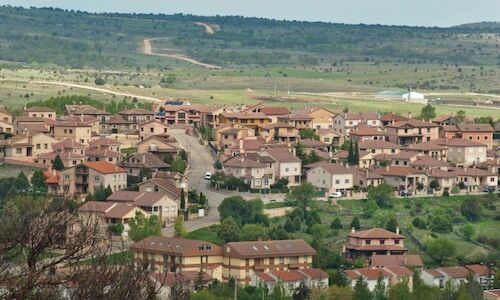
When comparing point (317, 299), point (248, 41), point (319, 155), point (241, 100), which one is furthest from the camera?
point (248, 41)

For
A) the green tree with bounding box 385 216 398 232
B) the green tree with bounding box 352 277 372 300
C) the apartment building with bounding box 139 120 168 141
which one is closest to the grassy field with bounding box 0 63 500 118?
the apartment building with bounding box 139 120 168 141

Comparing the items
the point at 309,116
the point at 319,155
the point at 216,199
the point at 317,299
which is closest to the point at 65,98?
the point at 309,116

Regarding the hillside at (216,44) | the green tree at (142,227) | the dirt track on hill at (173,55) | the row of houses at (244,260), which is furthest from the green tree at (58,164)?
the dirt track on hill at (173,55)

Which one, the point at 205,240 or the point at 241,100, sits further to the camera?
the point at 241,100

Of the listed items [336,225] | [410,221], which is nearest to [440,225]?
[410,221]

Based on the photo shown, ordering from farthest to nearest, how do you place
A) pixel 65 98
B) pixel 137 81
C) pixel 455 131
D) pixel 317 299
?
1. pixel 137 81
2. pixel 65 98
3. pixel 455 131
4. pixel 317 299

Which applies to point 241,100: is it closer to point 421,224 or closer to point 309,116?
point 309,116

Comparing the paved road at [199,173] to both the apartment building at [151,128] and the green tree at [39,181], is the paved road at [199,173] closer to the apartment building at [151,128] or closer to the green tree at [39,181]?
the apartment building at [151,128]

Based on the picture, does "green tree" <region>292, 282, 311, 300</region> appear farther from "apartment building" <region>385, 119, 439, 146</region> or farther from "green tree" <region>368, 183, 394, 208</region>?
"apartment building" <region>385, 119, 439, 146</region>
